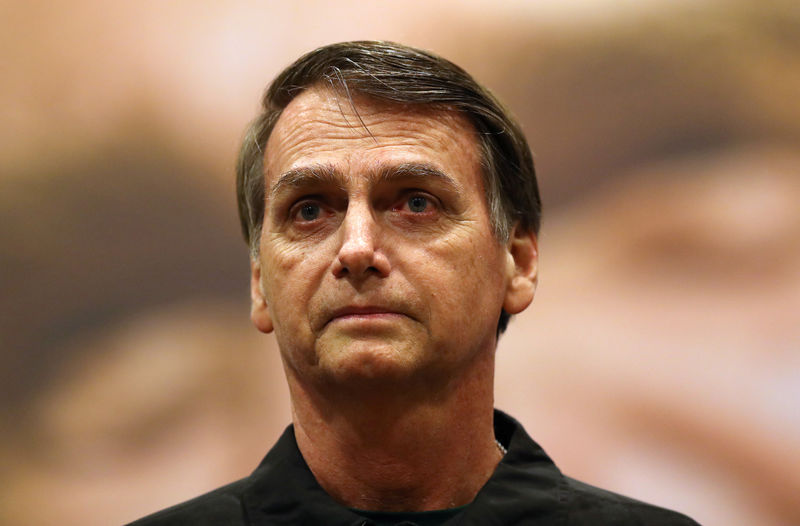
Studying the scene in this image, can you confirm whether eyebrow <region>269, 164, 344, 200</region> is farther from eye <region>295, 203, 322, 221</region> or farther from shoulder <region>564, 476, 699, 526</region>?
shoulder <region>564, 476, 699, 526</region>

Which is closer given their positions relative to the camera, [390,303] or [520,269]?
[390,303]

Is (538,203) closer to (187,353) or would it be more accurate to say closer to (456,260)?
(456,260)

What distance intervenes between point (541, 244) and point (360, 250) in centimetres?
115

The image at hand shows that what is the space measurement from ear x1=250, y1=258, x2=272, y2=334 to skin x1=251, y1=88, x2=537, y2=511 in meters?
0.08

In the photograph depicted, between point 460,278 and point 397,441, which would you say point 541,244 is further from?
point 397,441

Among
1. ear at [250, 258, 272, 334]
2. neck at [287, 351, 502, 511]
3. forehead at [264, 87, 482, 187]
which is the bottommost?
neck at [287, 351, 502, 511]

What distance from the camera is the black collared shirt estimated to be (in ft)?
5.08

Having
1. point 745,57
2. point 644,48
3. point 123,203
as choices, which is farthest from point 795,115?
point 123,203

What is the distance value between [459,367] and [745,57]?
4.86ft

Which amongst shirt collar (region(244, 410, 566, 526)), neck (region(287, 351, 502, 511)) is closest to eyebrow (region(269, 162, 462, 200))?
neck (region(287, 351, 502, 511))

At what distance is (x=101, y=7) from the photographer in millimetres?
2527

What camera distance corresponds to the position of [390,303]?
1.48 metres

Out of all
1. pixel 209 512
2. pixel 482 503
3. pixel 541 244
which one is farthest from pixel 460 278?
pixel 541 244

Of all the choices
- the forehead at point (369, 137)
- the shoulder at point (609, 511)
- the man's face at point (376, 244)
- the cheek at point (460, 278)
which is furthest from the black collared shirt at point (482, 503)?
the forehead at point (369, 137)
